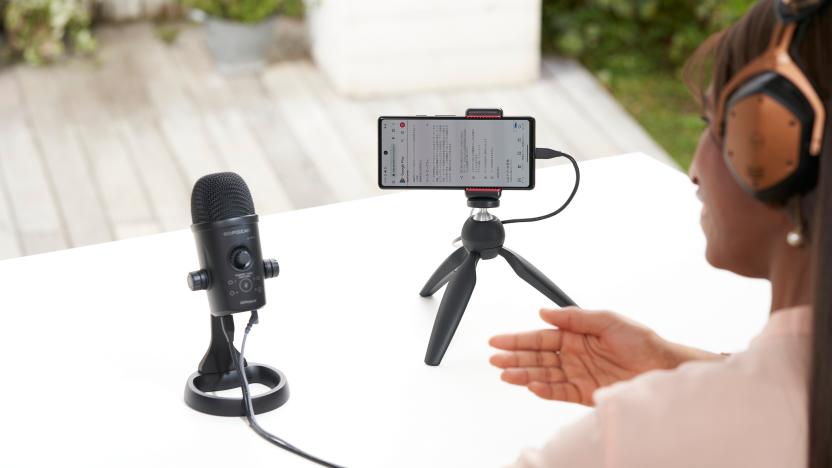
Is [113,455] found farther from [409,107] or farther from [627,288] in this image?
[409,107]

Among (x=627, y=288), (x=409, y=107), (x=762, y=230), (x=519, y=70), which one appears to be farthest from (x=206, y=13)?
(x=762, y=230)

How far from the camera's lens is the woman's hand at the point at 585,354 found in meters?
1.21

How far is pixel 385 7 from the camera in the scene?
3971mm

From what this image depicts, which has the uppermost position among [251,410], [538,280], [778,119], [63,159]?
[778,119]

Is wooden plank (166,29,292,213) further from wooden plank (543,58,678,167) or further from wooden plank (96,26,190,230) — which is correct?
wooden plank (543,58,678,167)

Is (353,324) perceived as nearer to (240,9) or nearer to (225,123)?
(225,123)

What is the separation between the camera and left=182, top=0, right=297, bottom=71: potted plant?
417cm

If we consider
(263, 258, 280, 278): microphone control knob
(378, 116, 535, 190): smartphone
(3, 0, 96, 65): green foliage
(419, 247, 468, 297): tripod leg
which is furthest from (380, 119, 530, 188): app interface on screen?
(3, 0, 96, 65): green foliage

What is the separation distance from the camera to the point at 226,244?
1252 mm

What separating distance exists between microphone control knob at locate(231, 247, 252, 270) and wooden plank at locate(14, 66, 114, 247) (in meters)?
1.98

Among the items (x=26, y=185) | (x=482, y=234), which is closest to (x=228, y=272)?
(x=482, y=234)

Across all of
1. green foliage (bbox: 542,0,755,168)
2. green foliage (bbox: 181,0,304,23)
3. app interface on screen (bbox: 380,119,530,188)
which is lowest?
app interface on screen (bbox: 380,119,530,188)

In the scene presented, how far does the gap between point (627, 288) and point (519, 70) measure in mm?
2757

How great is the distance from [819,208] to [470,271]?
69cm
